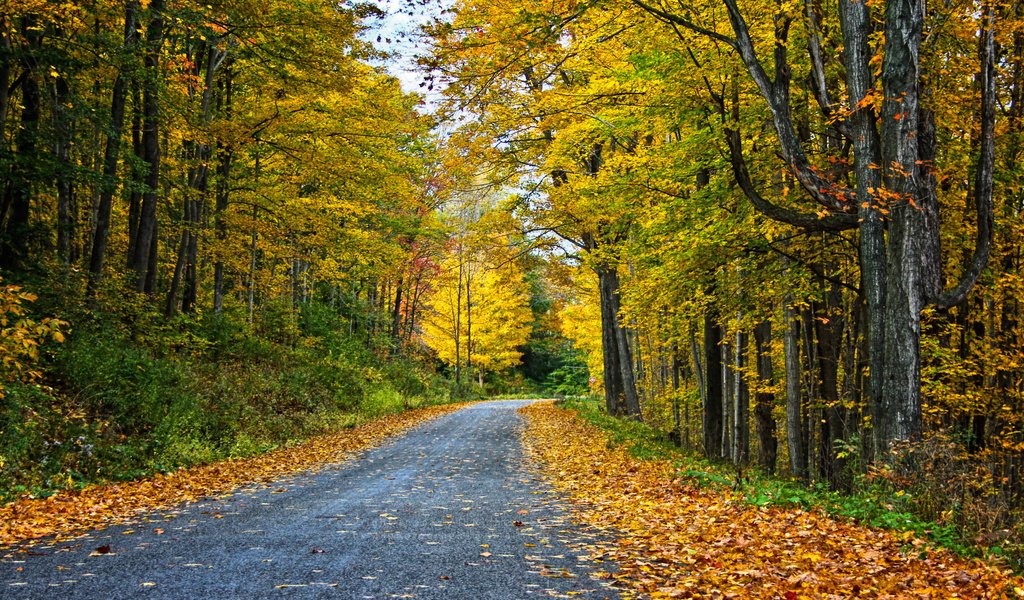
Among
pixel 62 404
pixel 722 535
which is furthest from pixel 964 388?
pixel 62 404

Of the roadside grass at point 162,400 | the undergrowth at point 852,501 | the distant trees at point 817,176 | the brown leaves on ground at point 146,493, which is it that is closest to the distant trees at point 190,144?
the roadside grass at point 162,400

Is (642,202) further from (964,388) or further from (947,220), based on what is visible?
(964,388)

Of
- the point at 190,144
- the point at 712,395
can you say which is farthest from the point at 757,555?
the point at 190,144

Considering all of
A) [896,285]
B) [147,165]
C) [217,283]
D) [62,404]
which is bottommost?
[62,404]

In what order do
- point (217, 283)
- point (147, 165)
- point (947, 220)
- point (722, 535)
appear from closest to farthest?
point (722, 535) → point (947, 220) → point (147, 165) → point (217, 283)

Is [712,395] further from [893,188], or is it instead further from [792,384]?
[893,188]

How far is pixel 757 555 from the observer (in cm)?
500

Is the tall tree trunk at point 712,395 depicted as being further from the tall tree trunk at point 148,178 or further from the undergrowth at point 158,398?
the tall tree trunk at point 148,178

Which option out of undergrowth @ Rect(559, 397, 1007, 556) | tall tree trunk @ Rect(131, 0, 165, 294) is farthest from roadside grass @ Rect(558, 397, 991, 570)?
tall tree trunk @ Rect(131, 0, 165, 294)

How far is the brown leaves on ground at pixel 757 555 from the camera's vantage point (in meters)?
4.25

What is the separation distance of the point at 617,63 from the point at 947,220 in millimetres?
6807

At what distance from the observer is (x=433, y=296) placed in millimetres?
42188

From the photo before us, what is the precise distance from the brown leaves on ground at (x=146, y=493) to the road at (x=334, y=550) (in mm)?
430

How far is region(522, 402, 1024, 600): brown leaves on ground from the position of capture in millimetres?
4246
